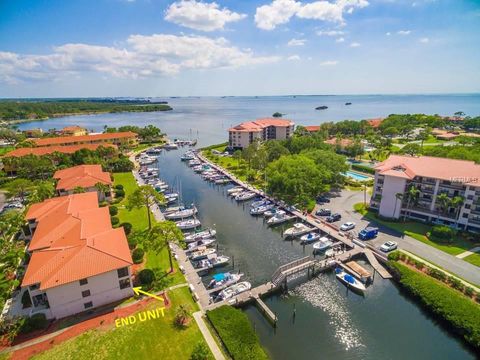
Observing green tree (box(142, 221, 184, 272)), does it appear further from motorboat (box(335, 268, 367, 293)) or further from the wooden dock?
the wooden dock

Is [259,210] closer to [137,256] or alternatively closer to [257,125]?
[137,256]

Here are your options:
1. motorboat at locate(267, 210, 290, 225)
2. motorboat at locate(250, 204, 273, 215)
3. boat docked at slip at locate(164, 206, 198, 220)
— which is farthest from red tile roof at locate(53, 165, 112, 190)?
motorboat at locate(267, 210, 290, 225)

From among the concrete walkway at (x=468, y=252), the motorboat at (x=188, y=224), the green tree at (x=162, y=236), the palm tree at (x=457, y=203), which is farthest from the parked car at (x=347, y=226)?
the green tree at (x=162, y=236)

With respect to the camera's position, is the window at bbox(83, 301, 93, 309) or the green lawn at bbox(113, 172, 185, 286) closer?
the window at bbox(83, 301, 93, 309)

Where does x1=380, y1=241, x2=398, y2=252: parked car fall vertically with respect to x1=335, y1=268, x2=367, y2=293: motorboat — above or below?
above

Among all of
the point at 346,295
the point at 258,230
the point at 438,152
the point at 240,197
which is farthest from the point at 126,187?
the point at 438,152

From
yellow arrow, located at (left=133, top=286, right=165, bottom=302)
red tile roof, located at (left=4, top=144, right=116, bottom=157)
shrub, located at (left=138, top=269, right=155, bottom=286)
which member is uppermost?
red tile roof, located at (left=4, top=144, right=116, bottom=157)

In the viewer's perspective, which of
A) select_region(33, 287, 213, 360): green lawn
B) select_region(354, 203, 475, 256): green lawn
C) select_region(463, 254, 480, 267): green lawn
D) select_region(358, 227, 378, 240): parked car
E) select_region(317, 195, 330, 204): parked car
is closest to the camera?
select_region(33, 287, 213, 360): green lawn
